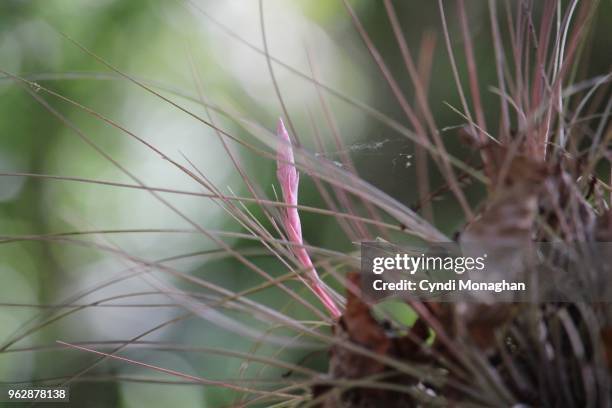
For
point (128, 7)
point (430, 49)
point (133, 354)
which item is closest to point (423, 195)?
point (430, 49)

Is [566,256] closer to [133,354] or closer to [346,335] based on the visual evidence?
[346,335]

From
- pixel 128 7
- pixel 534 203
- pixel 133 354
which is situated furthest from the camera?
pixel 128 7

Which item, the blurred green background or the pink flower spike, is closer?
the pink flower spike

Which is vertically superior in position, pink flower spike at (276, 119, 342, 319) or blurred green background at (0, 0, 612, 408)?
blurred green background at (0, 0, 612, 408)

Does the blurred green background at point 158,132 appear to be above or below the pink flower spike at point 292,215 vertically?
above

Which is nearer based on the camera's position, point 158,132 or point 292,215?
point 292,215

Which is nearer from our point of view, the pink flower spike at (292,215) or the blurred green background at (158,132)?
the pink flower spike at (292,215)

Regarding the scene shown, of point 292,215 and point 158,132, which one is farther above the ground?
point 158,132

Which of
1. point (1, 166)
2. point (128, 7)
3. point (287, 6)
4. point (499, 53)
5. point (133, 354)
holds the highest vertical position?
point (128, 7)
